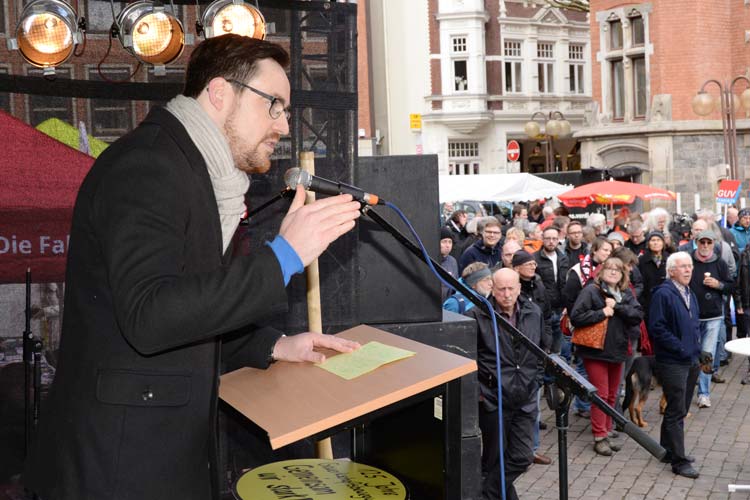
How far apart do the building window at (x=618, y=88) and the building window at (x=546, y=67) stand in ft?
51.8

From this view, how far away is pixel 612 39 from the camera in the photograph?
3108 cm

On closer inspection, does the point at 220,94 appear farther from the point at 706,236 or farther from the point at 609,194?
the point at 609,194

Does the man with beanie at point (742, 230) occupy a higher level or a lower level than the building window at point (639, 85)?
lower

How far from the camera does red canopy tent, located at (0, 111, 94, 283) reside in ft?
15.8

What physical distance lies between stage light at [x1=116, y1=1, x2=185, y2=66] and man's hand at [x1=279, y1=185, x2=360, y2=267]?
9.40ft

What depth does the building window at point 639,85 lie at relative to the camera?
3019 cm

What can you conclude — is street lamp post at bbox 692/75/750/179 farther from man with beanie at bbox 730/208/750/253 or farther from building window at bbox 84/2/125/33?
building window at bbox 84/2/125/33

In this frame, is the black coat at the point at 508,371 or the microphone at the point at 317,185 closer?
the microphone at the point at 317,185

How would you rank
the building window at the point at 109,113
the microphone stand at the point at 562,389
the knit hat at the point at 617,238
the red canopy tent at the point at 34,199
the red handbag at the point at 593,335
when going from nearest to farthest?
the microphone stand at the point at 562,389
the red canopy tent at the point at 34,199
the building window at the point at 109,113
the red handbag at the point at 593,335
the knit hat at the point at 617,238

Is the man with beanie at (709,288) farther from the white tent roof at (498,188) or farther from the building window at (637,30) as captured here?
the building window at (637,30)

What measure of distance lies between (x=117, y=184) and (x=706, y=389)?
8950 millimetres

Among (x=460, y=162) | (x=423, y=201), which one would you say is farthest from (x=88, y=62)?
(x=460, y=162)

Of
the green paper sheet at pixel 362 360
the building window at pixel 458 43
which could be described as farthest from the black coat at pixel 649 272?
the building window at pixel 458 43

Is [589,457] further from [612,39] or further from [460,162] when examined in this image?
[460,162]
